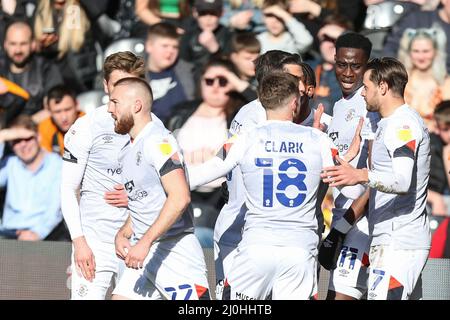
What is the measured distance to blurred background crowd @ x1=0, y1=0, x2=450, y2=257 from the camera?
448 inches

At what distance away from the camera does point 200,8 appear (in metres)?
11.8

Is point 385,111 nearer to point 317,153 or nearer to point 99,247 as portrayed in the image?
point 317,153

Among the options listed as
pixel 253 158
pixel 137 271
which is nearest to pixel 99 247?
pixel 137 271

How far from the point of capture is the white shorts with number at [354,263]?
28.6 feet

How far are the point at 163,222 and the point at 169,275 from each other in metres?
0.51

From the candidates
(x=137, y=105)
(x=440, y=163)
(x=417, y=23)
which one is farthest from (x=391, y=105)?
(x=417, y=23)

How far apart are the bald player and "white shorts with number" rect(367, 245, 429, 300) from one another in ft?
4.06

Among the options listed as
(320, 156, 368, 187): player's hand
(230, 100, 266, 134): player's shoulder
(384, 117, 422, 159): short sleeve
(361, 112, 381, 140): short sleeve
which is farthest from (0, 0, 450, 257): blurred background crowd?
(320, 156, 368, 187): player's hand

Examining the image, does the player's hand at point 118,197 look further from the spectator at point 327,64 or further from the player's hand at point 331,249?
the spectator at point 327,64

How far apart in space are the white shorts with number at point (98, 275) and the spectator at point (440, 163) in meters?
3.92

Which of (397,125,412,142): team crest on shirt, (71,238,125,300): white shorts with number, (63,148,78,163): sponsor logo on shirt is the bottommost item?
(71,238,125,300): white shorts with number

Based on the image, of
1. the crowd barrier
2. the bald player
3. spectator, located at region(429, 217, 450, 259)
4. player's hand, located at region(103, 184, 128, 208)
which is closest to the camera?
the bald player

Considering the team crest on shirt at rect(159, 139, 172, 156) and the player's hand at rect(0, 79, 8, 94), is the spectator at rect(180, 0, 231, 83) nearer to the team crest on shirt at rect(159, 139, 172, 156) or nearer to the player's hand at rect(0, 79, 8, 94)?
the player's hand at rect(0, 79, 8, 94)

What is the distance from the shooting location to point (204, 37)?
11.8m
